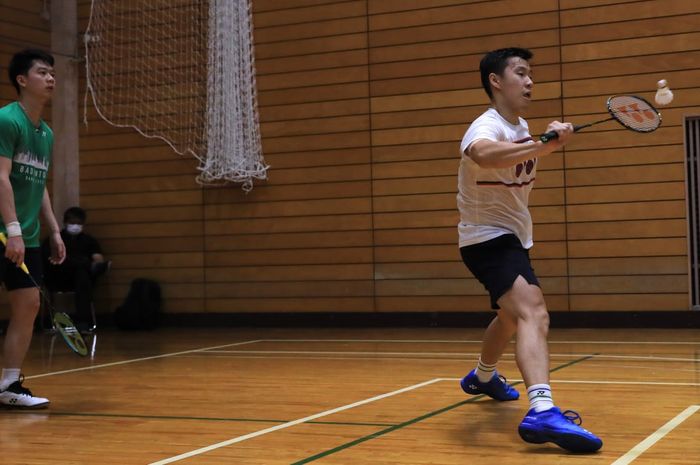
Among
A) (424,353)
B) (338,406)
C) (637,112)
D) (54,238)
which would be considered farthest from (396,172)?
(637,112)

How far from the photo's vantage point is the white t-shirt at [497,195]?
12.1 feet

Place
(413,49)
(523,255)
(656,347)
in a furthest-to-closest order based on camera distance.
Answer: (413,49), (656,347), (523,255)

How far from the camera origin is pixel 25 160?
15.0 ft

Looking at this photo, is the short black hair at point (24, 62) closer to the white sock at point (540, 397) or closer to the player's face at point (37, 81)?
the player's face at point (37, 81)

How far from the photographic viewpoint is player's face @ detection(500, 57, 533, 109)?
372 centimetres

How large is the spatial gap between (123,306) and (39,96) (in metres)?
5.79

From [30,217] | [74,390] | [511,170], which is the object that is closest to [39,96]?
[30,217]

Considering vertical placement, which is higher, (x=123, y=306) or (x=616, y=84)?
(x=616, y=84)

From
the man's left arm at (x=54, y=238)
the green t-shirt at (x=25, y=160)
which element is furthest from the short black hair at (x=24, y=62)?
the man's left arm at (x=54, y=238)

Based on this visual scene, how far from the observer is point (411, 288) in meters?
9.35

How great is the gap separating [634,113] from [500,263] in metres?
0.84

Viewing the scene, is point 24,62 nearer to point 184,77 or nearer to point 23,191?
point 23,191

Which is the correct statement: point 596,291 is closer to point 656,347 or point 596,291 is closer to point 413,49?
point 656,347

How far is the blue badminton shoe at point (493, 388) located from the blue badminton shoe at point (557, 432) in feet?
3.44
